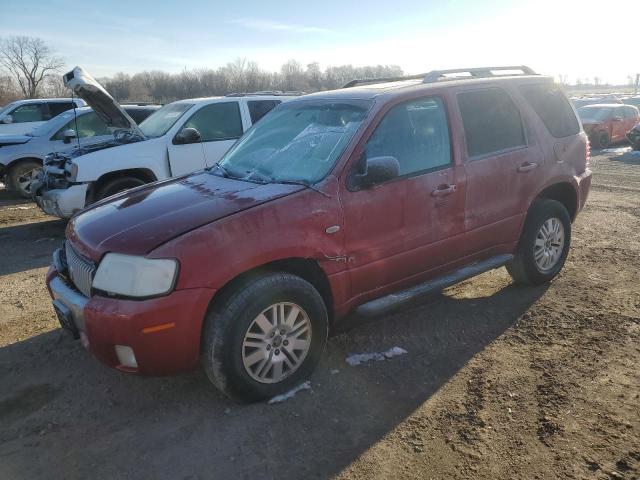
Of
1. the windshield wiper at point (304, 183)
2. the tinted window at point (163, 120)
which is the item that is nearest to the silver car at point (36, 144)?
the tinted window at point (163, 120)

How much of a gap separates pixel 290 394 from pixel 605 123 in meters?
18.5

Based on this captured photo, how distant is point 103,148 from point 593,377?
6.54m

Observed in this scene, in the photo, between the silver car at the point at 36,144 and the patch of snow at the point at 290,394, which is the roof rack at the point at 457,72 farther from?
the silver car at the point at 36,144

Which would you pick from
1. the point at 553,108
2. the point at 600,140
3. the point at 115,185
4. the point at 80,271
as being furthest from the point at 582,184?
the point at 600,140

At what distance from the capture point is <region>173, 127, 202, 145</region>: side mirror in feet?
23.5

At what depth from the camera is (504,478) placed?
8.21 ft

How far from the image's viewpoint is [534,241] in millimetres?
4633

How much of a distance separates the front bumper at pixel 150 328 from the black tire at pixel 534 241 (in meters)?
3.07

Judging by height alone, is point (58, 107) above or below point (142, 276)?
above

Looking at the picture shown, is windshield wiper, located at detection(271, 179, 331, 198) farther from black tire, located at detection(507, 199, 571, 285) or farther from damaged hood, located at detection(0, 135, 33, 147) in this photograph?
damaged hood, located at detection(0, 135, 33, 147)

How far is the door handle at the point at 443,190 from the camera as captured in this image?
3762mm

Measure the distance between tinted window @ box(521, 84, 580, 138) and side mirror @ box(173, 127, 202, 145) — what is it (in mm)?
4462

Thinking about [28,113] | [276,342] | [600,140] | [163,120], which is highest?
[28,113]

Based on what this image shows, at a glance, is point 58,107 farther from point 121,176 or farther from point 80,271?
point 80,271
